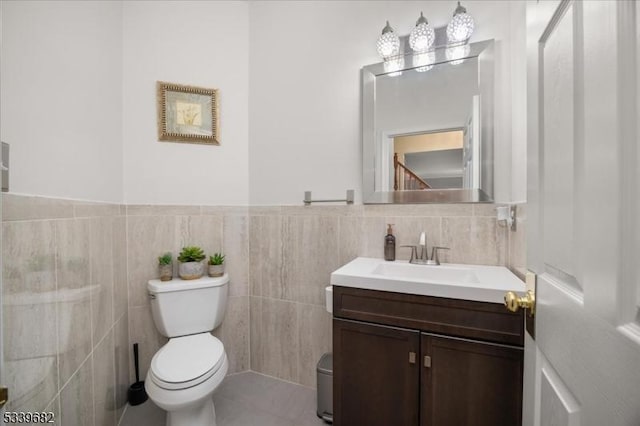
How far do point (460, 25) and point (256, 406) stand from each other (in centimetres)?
246

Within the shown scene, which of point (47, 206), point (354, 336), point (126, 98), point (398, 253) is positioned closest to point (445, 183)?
point (398, 253)

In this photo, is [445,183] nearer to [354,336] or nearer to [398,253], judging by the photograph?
[398,253]

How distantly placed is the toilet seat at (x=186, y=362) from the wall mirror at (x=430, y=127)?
1204 mm

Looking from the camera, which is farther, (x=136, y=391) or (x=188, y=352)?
(x=136, y=391)

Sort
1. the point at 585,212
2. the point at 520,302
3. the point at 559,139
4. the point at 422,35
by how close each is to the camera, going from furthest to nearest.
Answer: the point at 422,35 → the point at 520,302 → the point at 559,139 → the point at 585,212

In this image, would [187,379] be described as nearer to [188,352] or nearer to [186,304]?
[188,352]

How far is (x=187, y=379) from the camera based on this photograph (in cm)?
129

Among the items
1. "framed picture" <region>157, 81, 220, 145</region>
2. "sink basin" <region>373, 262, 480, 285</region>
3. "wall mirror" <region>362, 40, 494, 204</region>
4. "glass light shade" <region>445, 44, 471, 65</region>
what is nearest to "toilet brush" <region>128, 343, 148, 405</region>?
"framed picture" <region>157, 81, 220, 145</region>

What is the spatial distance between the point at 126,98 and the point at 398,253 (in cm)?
196

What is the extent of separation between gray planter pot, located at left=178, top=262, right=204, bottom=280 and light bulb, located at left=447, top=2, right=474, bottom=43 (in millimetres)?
1992

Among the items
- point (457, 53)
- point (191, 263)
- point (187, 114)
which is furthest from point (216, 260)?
point (457, 53)

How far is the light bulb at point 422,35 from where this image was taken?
151cm

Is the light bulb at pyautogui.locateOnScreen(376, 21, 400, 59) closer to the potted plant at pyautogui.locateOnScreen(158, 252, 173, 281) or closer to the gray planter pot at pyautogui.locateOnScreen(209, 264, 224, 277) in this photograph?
the gray planter pot at pyautogui.locateOnScreen(209, 264, 224, 277)

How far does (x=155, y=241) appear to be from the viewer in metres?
1.84
